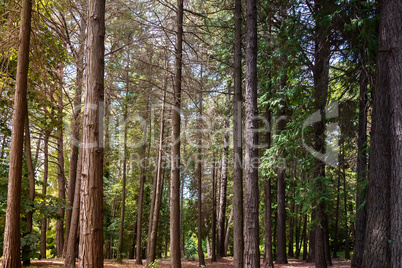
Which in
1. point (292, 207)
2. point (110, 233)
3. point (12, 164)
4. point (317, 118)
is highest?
point (317, 118)

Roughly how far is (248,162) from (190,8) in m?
6.50

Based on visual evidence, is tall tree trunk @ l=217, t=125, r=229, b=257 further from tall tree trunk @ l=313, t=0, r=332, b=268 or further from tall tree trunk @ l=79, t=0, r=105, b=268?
tall tree trunk @ l=79, t=0, r=105, b=268

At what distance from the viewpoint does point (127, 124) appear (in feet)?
59.5

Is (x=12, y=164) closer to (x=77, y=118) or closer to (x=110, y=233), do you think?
(x=77, y=118)

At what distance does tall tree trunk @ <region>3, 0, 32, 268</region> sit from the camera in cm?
688

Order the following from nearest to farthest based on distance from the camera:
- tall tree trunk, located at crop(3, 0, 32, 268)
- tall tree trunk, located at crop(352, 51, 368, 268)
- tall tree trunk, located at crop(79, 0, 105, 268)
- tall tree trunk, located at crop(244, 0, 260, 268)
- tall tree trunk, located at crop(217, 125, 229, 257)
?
tall tree trunk, located at crop(79, 0, 105, 268), tall tree trunk, located at crop(3, 0, 32, 268), tall tree trunk, located at crop(244, 0, 260, 268), tall tree trunk, located at crop(352, 51, 368, 268), tall tree trunk, located at crop(217, 125, 229, 257)

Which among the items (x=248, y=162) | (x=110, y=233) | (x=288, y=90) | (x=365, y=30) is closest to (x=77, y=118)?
(x=248, y=162)

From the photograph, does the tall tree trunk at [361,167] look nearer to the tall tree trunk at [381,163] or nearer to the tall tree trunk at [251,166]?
the tall tree trunk at [381,163]

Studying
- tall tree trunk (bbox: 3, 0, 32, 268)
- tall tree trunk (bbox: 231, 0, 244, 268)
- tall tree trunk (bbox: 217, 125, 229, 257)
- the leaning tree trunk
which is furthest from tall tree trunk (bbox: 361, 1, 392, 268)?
tall tree trunk (bbox: 217, 125, 229, 257)

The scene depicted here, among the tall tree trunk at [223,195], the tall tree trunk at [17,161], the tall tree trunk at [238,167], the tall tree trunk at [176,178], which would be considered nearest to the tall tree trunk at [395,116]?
the tall tree trunk at [238,167]

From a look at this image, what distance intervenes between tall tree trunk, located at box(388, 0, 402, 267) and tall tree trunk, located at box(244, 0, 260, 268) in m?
3.05

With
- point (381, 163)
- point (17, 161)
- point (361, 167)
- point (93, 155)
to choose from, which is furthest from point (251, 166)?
point (17, 161)

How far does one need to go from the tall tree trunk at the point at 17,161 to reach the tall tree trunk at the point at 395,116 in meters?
8.00

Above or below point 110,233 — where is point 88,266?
above
